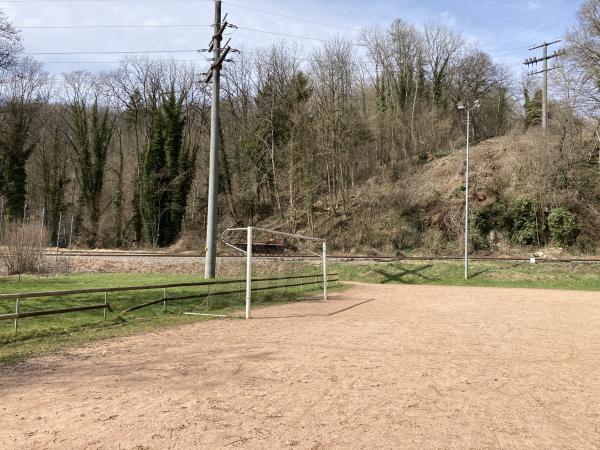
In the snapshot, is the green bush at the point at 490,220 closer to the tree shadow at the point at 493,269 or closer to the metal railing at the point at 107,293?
the tree shadow at the point at 493,269

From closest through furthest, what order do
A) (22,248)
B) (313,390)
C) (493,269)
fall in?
(313,390), (22,248), (493,269)

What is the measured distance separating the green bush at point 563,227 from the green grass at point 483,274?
7.62 m

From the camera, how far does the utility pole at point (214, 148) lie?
2028cm

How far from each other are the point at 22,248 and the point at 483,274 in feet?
78.1

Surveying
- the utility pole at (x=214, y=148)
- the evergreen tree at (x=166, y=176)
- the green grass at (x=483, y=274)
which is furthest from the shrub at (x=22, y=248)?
the evergreen tree at (x=166, y=176)

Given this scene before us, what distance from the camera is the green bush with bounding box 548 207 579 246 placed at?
32.3m

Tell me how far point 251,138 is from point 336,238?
46.9 feet

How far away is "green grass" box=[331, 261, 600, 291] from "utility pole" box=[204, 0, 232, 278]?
977 centimetres

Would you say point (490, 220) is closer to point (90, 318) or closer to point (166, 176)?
point (166, 176)

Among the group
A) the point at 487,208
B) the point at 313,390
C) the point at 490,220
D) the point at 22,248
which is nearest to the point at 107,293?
the point at 313,390

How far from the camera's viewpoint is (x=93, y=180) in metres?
51.4

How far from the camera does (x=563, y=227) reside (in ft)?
106

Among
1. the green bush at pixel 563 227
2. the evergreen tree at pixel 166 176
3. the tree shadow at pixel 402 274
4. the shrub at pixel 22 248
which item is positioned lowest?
the tree shadow at pixel 402 274

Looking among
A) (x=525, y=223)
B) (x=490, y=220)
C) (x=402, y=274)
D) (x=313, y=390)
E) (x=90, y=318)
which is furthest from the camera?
(x=490, y=220)
